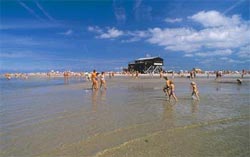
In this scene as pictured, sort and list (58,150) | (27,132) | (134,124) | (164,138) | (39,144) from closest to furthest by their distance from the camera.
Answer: (58,150), (39,144), (164,138), (27,132), (134,124)

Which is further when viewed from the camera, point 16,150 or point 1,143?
point 1,143

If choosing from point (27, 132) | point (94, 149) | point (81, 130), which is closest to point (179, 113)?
point (81, 130)

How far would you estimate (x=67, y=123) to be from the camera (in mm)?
9203

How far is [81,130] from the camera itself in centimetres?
818

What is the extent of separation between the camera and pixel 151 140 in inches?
283

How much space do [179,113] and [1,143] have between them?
7299 mm

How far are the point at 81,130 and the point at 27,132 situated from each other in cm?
174

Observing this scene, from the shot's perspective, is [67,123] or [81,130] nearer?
[81,130]

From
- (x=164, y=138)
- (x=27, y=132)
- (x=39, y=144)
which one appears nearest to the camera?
(x=39, y=144)

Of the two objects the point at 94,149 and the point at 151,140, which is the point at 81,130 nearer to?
the point at 94,149

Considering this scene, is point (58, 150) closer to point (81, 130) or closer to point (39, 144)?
point (39, 144)

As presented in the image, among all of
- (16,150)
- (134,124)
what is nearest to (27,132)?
(16,150)

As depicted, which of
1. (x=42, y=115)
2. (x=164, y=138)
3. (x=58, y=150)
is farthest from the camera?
(x=42, y=115)

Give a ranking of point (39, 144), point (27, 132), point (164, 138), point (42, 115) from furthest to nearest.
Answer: point (42, 115)
point (27, 132)
point (164, 138)
point (39, 144)
